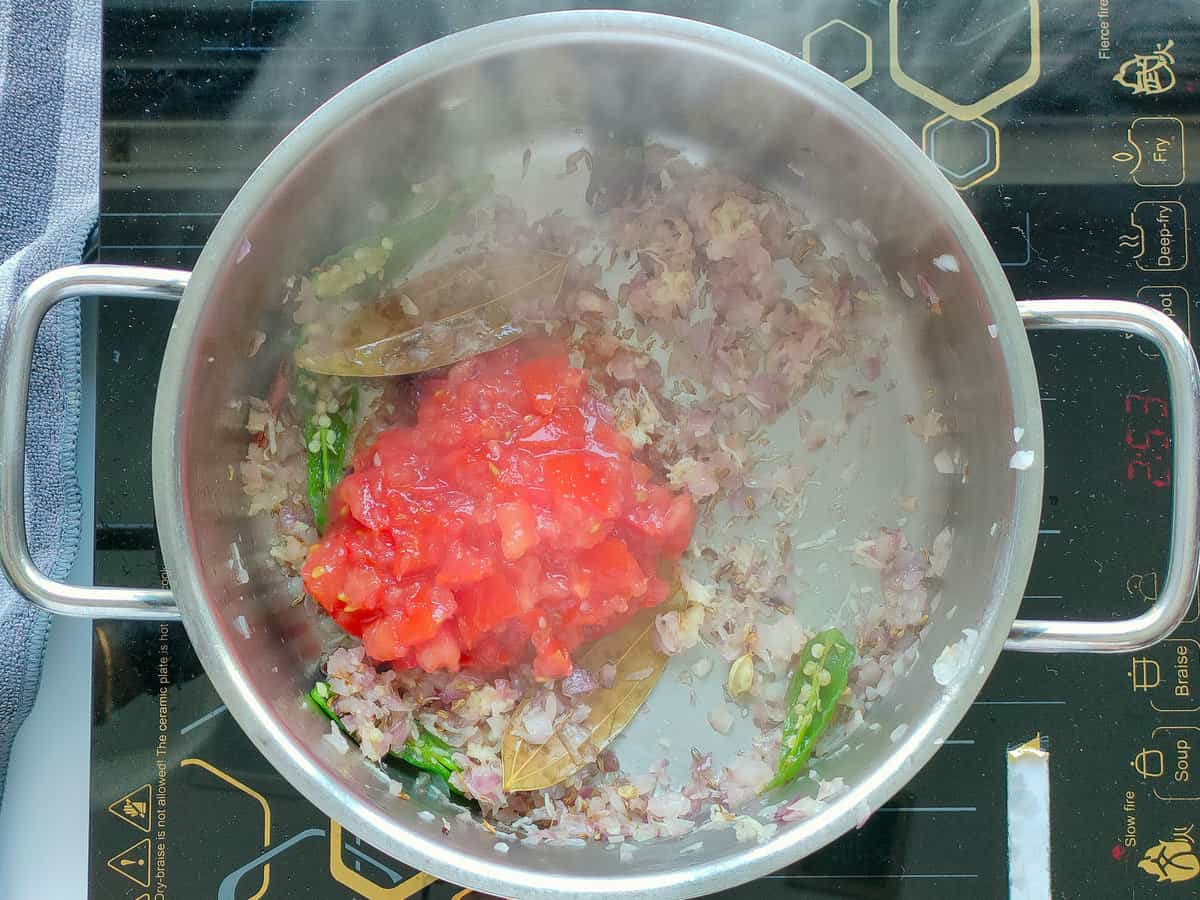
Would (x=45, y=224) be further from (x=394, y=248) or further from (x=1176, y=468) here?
(x=1176, y=468)

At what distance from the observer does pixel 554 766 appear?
3.14ft

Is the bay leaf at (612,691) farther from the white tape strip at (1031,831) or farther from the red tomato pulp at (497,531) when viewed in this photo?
the white tape strip at (1031,831)

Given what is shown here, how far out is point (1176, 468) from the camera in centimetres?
80

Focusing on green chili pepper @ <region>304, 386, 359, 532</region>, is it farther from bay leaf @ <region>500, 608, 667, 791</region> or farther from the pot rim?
bay leaf @ <region>500, 608, 667, 791</region>

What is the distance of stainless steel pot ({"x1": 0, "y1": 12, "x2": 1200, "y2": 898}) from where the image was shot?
0.80m

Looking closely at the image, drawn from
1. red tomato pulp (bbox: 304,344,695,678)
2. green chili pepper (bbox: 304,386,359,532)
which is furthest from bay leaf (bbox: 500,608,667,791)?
green chili pepper (bbox: 304,386,359,532)

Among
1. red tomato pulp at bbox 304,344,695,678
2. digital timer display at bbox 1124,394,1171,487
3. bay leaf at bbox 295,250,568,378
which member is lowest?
red tomato pulp at bbox 304,344,695,678

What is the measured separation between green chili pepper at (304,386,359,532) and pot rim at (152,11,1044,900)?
19cm

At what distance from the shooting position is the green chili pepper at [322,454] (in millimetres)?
995

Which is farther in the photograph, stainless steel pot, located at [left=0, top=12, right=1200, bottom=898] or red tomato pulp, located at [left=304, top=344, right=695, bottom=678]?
red tomato pulp, located at [left=304, top=344, right=695, bottom=678]

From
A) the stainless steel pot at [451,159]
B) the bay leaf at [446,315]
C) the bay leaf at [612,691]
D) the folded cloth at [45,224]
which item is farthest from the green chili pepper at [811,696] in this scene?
the folded cloth at [45,224]

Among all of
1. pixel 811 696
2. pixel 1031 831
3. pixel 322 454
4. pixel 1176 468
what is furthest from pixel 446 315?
pixel 1031 831

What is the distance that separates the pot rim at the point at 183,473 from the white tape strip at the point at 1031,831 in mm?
250

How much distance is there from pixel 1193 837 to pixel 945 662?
406 mm
